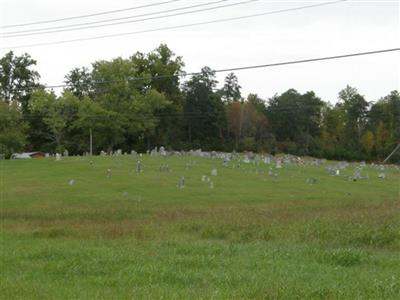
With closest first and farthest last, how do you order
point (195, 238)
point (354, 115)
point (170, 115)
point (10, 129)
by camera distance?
point (195, 238) → point (10, 129) → point (170, 115) → point (354, 115)

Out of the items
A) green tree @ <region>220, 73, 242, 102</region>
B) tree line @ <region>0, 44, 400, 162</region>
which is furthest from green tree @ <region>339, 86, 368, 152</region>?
green tree @ <region>220, 73, 242, 102</region>

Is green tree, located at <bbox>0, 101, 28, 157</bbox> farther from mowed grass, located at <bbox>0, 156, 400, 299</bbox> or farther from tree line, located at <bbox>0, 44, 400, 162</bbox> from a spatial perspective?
mowed grass, located at <bbox>0, 156, 400, 299</bbox>

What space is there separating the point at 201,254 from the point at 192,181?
22408 millimetres

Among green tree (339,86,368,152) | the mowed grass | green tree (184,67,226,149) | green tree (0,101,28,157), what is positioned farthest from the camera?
green tree (339,86,368,152)

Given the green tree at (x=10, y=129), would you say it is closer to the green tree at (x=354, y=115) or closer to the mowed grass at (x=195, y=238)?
the mowed grass at (x=195, y=238)

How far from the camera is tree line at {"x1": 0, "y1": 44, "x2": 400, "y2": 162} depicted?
73188 mm

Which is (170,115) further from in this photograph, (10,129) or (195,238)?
(195,238)

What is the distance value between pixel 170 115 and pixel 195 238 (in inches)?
2822

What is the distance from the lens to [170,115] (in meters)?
88.3

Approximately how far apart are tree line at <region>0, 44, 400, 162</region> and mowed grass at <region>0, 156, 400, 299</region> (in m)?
33.4

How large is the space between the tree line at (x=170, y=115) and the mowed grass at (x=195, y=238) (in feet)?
109

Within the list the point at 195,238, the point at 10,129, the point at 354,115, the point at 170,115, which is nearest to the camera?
the point at 195,238

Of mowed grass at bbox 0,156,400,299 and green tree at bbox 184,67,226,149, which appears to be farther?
green tree at bbox 184,67,226,149

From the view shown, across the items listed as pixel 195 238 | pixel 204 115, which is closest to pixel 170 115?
pixel 204 115
